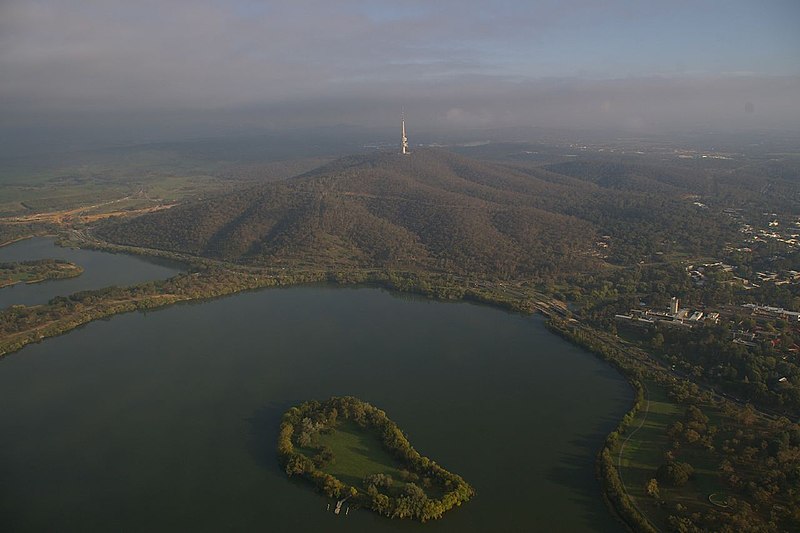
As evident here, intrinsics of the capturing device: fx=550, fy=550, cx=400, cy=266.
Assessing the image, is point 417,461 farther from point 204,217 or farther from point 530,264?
point 204,217

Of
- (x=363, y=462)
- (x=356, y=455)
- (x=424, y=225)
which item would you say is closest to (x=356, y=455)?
(x=356, y=455)

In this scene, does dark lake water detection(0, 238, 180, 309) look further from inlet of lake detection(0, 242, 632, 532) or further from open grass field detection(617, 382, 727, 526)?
open grass field detection(617, 382, 727, 526)

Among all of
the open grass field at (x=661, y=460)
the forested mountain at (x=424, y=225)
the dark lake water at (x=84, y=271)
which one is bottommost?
the open grass field at (x=661, y=460)

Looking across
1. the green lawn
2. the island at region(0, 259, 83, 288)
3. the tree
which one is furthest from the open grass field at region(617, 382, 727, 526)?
the island at region(0, 259, 83, 288)

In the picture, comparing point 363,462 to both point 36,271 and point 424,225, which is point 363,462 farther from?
point 36,271

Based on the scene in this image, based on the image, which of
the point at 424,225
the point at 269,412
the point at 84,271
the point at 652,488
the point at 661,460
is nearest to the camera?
the point at 652,488

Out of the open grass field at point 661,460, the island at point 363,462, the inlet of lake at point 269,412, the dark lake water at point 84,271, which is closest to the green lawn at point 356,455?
the island at point 363,462

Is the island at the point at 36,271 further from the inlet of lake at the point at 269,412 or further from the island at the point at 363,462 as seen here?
the island at the point at 363,462
